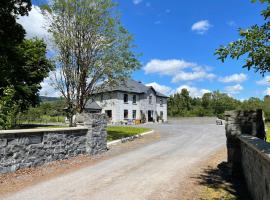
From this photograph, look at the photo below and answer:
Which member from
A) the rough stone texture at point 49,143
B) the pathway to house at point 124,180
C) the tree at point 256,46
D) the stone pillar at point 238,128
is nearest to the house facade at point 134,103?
the rough stone texture at point 49,143

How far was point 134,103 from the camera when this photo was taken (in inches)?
2165

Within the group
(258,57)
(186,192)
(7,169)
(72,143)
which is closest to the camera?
(258,57)

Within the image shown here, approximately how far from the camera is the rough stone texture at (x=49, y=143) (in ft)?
34.6

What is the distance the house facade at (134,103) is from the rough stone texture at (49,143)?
3351cm

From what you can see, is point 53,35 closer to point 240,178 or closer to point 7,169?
point 7,169

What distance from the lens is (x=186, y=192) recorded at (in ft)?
26.7

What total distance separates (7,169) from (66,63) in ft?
40.1

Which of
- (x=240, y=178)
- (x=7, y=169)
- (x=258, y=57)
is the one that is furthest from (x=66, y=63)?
(x=258, y=57)

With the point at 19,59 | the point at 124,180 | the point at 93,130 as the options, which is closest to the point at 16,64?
the point at 19,59

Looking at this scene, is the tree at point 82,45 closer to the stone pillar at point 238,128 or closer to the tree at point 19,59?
the tree at point 19,59

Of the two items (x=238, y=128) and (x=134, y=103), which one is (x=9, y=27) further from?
(x=134, y=103)

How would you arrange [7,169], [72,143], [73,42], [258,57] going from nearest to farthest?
[258,57] → [7,169] → [72,143] → [73,42]

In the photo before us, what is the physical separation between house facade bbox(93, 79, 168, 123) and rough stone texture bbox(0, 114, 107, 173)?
3351cm

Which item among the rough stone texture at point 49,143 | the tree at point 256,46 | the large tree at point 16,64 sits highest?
the large tree at point 16,64
